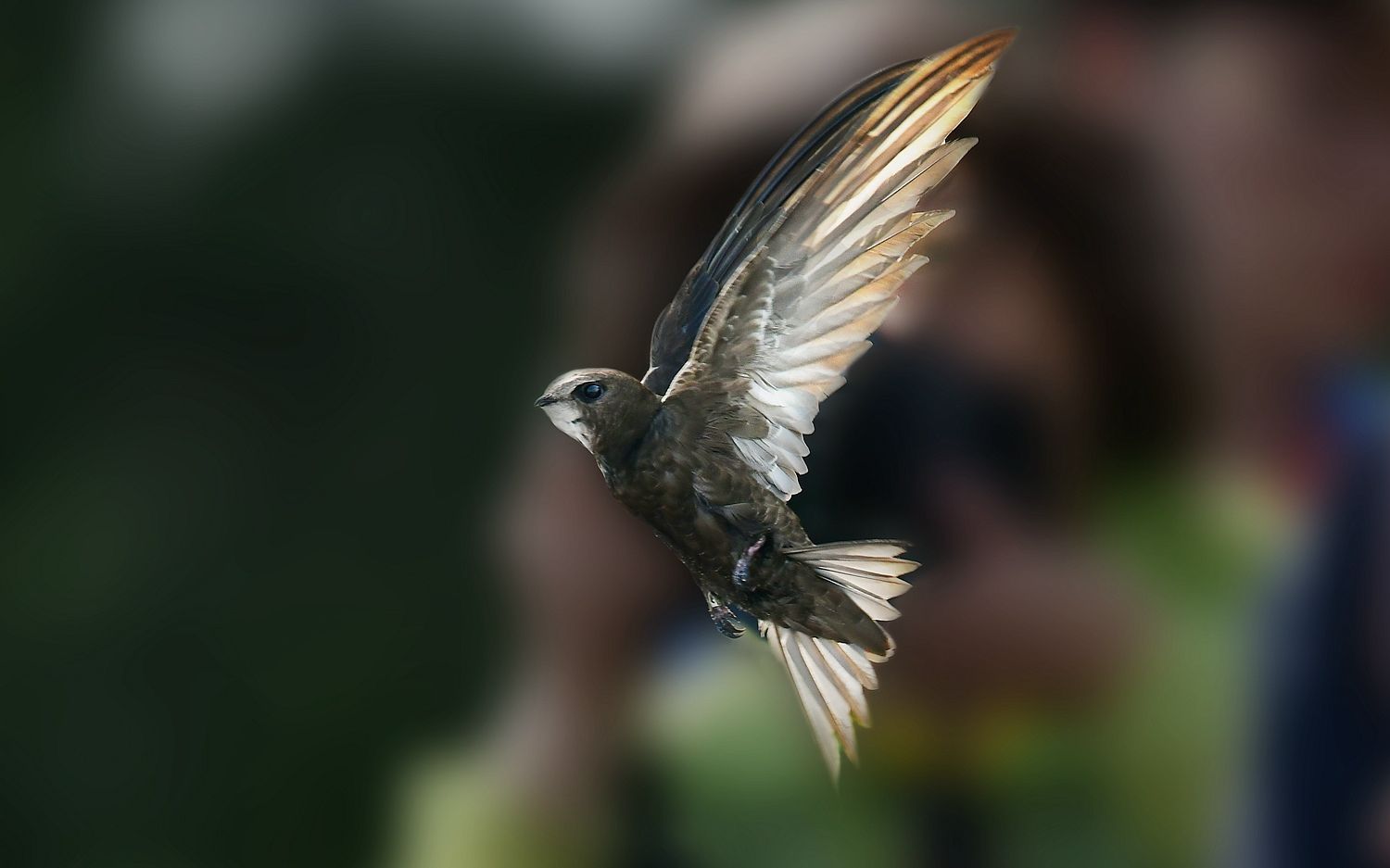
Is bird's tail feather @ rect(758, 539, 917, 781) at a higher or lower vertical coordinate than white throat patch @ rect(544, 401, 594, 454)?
lower

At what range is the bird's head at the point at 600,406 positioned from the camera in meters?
0.41

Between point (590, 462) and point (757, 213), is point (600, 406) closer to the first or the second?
point (757, 213)

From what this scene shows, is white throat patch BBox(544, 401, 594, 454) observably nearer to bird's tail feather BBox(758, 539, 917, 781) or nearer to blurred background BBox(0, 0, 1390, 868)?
bird's tail feather BBox(758, 539, 917, 781)

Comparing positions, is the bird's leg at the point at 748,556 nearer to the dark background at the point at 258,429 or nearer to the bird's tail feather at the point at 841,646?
the bird's tail feather at the point at 841,646

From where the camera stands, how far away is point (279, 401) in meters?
0.80

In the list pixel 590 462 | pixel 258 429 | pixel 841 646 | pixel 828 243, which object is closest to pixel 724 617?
pixel 841 646

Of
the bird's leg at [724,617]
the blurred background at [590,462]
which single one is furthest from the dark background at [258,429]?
the bird's leg at [724,617]

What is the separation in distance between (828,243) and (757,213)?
0.12ft

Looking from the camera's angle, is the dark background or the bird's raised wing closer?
the bird's raised wing

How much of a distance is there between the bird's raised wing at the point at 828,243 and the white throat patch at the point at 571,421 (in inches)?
1.3

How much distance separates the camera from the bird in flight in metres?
0.40

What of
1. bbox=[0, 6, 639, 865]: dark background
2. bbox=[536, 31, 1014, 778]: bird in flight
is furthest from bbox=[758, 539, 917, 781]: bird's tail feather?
bbox=[0, 6, 639, 865]: dark background

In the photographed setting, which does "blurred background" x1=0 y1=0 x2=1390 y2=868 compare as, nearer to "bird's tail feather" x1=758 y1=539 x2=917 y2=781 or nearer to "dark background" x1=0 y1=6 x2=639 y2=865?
"dark background" x1=0 y1=6 x2=639 y2=865

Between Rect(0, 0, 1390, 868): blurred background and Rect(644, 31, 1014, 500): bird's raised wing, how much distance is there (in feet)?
1.04
